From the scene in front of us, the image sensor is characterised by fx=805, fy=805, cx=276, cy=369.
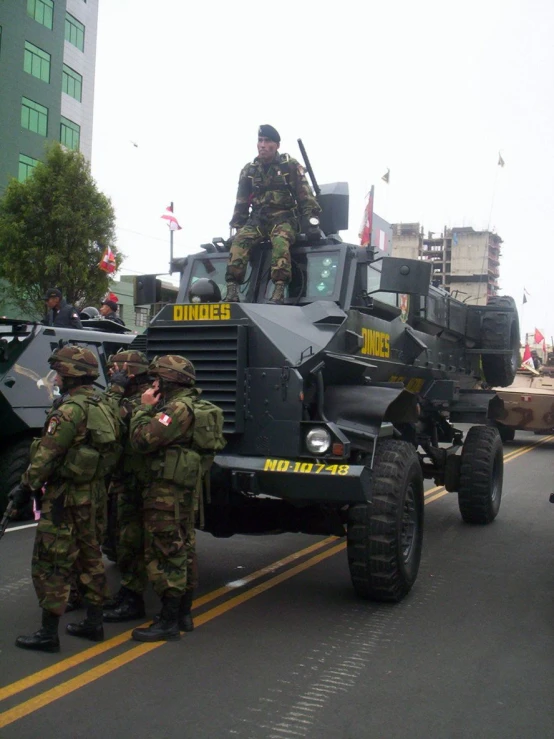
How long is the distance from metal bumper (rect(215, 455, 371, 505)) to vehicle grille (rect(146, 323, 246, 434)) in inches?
12.9

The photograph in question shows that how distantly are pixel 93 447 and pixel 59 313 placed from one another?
19.3 feet

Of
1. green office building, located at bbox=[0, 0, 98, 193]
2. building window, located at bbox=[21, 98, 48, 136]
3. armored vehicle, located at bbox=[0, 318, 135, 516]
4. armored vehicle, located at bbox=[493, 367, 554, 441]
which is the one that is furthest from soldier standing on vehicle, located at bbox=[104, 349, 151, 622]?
building window, located at bbox=[21, 98, 48, 136]

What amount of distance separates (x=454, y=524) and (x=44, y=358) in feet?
16.6

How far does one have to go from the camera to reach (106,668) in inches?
175

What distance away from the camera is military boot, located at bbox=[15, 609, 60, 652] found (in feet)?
15.2

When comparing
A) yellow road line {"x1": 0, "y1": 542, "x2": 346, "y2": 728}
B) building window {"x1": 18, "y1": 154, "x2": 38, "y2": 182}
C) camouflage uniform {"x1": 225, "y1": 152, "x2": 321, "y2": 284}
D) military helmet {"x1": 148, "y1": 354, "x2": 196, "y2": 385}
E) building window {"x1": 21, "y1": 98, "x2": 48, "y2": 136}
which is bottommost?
yellow road line {"x1": 0, "y1": 542, "x2": 346, "y2": 728}

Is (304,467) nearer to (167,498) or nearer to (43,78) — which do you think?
(167,498)

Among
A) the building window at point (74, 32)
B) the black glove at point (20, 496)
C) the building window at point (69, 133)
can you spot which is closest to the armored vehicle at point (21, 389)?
the black glove at point (20, 496)

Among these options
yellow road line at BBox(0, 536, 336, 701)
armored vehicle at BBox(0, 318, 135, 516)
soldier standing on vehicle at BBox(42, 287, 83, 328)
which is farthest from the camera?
soldier standing on vehicle at BBox(42, 287, 83, 328)

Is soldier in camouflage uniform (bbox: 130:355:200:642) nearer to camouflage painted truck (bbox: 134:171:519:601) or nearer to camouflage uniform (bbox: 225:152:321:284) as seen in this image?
camouflage painted truck (bbox: 134:171:519:601)

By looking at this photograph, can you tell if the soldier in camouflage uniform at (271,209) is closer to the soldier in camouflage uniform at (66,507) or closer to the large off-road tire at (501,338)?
the soldier in camouflage uniform at (66,507)

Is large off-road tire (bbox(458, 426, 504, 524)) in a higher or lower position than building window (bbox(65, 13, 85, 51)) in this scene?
lower

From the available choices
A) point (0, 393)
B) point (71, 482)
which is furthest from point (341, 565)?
point (0, 393)

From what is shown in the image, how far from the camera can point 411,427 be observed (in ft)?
23.4
